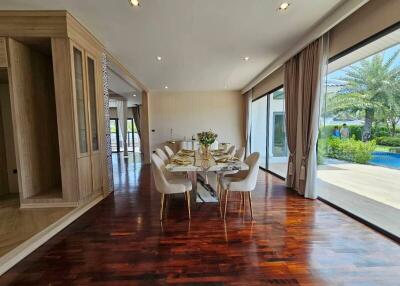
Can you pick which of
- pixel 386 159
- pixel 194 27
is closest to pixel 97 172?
pixel 194 27

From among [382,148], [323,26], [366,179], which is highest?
[323,26]

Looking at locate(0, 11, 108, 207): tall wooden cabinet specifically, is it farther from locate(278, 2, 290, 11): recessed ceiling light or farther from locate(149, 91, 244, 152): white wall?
locate(149, 91, 244, 152): white wall

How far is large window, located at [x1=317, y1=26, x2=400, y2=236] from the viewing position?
8.22ft

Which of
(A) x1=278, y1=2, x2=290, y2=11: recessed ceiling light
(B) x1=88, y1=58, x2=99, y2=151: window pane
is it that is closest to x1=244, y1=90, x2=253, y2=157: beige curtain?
(A) x1=278, y1=2, x2=290, y2=11: recessed ceiling light

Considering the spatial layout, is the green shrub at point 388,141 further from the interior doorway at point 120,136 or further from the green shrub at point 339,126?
the interior doorway at point 120,136

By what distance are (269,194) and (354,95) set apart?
223 cm

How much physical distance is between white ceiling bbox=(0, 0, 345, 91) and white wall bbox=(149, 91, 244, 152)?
3.12 metres

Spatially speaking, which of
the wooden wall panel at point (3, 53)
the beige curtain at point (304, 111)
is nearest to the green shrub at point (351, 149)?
the beige curtain at point (304, 111)

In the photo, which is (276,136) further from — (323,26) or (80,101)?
(80,101)

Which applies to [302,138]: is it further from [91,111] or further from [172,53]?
[91,111]

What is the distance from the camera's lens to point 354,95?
3133 mm

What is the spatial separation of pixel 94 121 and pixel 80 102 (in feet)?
1.46

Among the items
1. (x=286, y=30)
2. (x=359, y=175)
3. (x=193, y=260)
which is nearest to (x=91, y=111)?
(x=193, y=260)

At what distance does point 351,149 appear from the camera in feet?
10.8
